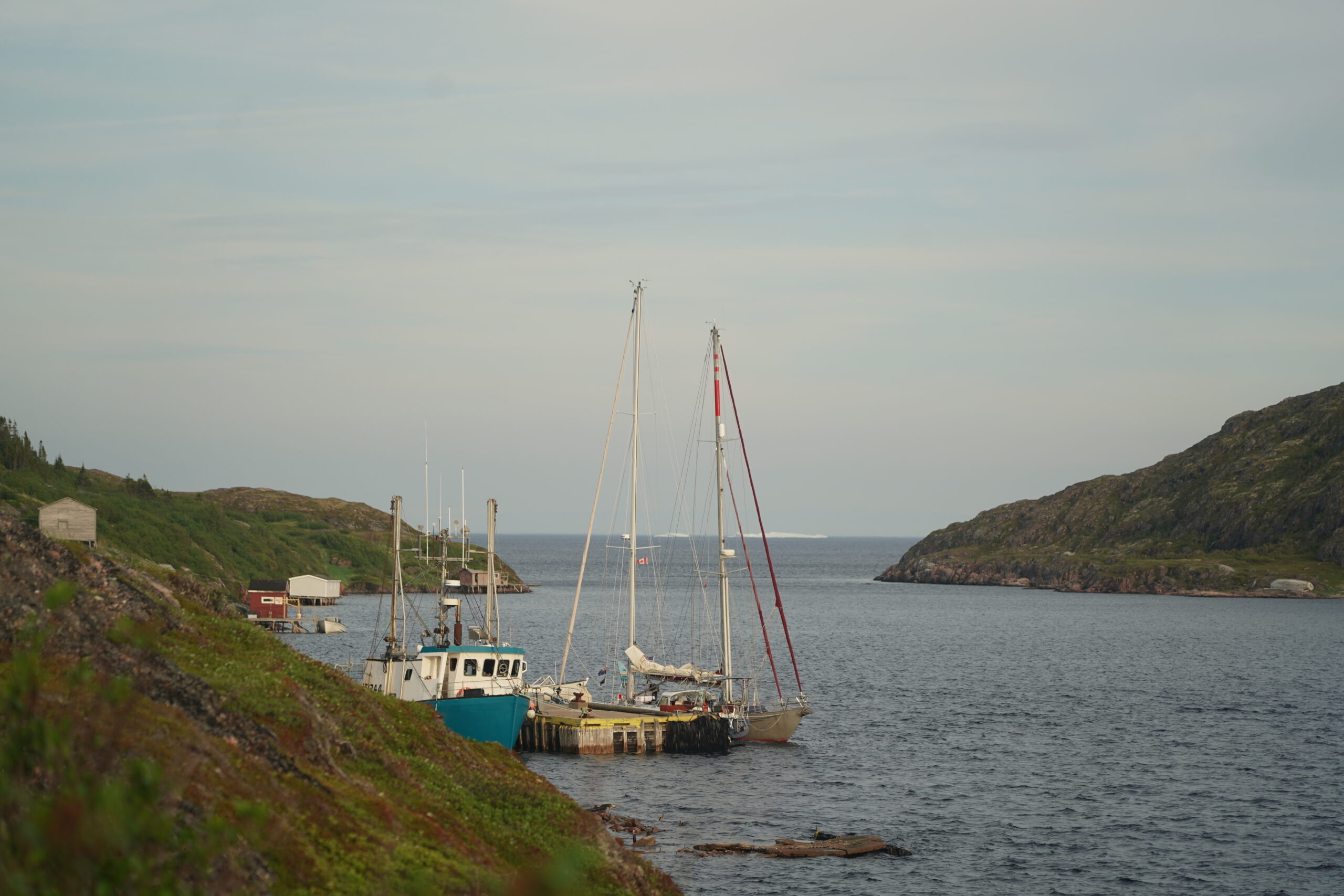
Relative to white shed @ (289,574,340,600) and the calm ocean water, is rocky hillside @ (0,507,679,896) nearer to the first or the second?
the calm ocean water

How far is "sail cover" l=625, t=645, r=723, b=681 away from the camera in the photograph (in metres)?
62.7

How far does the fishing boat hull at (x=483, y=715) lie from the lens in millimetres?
49844

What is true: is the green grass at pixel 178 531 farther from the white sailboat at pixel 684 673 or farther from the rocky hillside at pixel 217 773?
the rocky hillside at pixel 217 773

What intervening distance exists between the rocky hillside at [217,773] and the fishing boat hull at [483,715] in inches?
449

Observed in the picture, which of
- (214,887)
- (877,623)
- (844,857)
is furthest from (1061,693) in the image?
(214,887)

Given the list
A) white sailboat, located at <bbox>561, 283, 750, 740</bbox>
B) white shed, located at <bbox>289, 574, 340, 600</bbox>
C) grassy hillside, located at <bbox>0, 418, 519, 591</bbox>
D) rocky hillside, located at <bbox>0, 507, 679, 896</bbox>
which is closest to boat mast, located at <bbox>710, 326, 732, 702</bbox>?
white sailboat, located at <bbox>561, 283, 750, 740</bbox>

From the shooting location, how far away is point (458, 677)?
52.3 metres

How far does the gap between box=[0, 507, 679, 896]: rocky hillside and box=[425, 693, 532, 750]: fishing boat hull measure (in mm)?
11407

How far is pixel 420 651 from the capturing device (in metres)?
51.7

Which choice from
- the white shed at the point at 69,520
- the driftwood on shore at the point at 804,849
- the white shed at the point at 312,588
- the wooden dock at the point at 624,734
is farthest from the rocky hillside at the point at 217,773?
the white shed at the point at 312,588

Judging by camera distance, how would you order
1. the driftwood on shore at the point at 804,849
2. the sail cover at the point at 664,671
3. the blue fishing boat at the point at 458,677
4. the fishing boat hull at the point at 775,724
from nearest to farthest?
the driftwood on shore at the point at 804,849 < the blue fishing boat at the point at 458,677 < the fishing boat hull at the point at 775,724 < the sail cover at the point at 664,671

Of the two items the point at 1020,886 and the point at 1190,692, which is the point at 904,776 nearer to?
the point at 1020,886

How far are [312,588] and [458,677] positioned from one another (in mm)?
112966

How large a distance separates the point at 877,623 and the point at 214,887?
5534 inches
